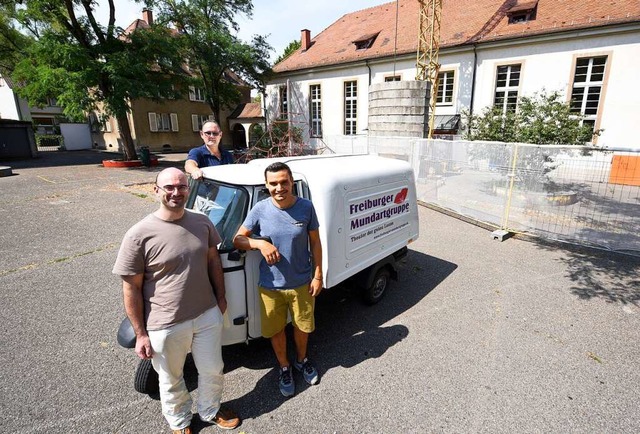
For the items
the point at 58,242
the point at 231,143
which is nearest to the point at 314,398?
the point at 58,242

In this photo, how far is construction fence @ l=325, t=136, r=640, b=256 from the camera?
18.4 feet

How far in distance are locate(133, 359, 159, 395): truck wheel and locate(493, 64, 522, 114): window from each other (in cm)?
1910

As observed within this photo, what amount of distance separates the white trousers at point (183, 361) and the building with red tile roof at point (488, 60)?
14790 mm

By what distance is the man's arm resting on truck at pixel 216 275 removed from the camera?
2.42 m

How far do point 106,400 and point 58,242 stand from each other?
5.14 meters

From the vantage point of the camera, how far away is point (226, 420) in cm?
256

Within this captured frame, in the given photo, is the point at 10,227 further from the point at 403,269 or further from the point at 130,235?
the point at 403,269

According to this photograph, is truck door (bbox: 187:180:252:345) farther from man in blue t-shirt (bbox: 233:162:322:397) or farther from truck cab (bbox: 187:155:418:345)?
man in blue t-shirt (bbox: 233:162:322:397)

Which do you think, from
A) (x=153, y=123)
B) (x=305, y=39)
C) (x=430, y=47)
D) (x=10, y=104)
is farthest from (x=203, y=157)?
(x=10, y=104)

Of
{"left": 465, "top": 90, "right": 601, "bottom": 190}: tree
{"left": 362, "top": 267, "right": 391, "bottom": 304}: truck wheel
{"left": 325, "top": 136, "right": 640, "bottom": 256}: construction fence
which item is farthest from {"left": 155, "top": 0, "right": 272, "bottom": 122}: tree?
{"left": 362, "top": 267, "right": 391, "bottom": 304}: truck wheel

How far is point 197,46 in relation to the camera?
71.2ft

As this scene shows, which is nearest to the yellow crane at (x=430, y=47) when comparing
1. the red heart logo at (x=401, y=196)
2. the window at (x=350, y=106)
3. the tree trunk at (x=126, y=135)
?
the window at (x=350, y=106)

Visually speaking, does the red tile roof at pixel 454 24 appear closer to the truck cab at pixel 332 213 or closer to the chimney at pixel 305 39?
the chimney at pixel 305 39

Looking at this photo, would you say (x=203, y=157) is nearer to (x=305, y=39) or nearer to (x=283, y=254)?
(x=283, y=254)
